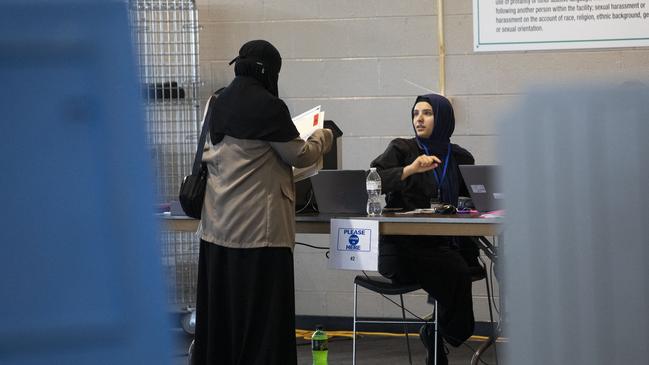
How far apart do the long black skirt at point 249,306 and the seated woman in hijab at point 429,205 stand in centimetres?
88

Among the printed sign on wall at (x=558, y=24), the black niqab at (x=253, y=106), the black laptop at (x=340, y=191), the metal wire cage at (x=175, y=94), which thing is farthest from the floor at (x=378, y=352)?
the printed sign on wall at (x=558, y=24)

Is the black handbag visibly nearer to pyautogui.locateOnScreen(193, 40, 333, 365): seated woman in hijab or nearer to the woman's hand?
pyautogui.locateOnScreen(193, 40, 333, 365): seated woman in hijab

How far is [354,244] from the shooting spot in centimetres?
383

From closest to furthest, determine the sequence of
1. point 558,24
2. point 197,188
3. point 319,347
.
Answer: point 197,188, point 319,347, point 558,24

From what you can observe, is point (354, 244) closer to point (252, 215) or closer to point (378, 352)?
point (252, 215)

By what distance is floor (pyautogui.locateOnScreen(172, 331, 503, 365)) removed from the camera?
491 centimetres

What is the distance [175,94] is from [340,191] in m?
1.87

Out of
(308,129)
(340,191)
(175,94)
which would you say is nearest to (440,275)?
(340,191)

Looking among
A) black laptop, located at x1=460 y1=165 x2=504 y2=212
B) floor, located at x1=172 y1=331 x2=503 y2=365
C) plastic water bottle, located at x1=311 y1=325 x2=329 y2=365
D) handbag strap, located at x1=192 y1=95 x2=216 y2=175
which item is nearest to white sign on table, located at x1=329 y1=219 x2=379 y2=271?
black laptop, located at x1=460 y1=165 x2=504 y2=212

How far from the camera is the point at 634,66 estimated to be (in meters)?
5.47

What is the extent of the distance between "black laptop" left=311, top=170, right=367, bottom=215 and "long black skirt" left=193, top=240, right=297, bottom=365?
0.73 metres

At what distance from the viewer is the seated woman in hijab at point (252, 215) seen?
3.46m

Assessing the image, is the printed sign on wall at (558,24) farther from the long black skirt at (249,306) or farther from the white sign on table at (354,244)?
the long black skirt at (249,306)

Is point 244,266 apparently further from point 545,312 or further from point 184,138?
point 545,312
